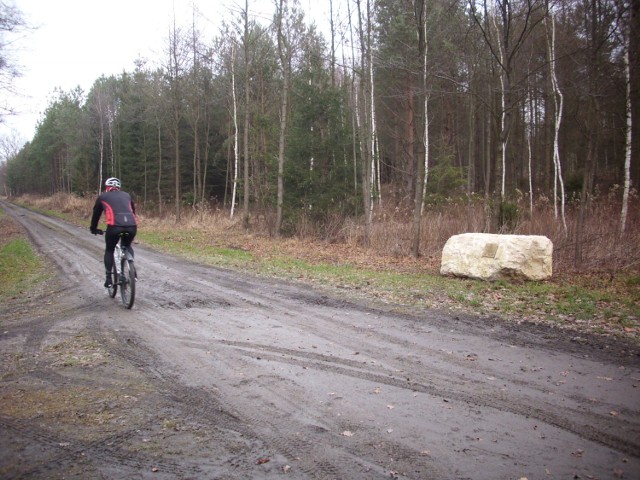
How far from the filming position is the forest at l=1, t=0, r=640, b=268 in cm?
1241

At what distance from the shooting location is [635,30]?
12.0 meters

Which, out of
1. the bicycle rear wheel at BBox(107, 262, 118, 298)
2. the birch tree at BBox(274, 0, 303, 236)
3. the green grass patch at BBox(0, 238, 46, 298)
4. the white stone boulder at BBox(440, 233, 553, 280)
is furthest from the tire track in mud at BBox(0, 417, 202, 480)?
the birch tree at BBox(274, 0, 303, 236)

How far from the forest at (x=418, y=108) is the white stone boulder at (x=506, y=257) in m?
2.16

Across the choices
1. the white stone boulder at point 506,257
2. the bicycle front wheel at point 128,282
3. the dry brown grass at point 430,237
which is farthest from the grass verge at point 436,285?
the bicycle front wheel at point 128,282

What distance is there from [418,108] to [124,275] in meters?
18.3

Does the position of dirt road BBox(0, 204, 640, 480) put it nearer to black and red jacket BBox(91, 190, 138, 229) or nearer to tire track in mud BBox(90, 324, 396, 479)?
tire track in mud BBox(90, 324, 396, 479)

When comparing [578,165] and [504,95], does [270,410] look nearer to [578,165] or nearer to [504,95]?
[504,95]

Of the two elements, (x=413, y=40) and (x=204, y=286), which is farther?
(x=413, y=40)

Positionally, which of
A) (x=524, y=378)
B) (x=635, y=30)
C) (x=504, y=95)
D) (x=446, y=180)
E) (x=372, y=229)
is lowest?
(x=524, y=378)

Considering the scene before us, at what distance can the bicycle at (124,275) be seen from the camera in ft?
23.5

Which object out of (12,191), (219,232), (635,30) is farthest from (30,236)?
(12,191)

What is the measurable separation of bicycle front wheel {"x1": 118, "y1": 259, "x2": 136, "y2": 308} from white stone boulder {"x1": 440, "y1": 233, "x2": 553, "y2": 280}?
712cm

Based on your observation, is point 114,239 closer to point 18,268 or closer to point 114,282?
point 114,282

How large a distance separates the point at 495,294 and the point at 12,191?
4498 inches
